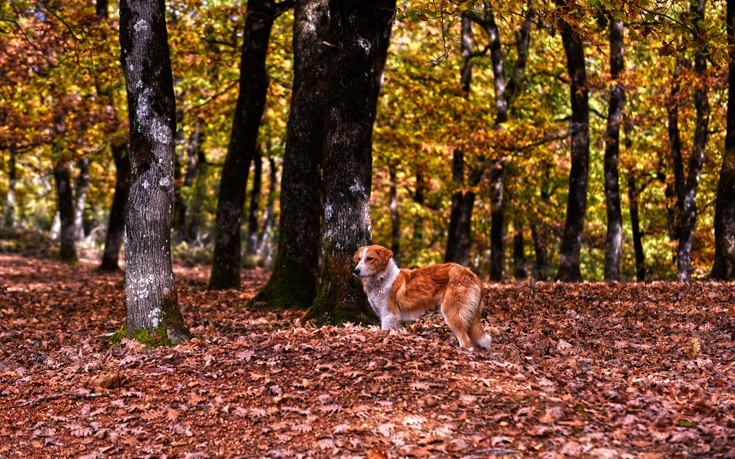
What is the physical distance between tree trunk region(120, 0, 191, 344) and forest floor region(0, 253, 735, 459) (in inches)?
23.6

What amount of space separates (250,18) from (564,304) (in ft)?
31.8

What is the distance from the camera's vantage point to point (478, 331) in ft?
27.3

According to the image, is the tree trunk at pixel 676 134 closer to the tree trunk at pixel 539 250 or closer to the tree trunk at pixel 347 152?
the tree trunk at pixel 539 250

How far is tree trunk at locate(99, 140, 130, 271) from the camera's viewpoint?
21.5 meters

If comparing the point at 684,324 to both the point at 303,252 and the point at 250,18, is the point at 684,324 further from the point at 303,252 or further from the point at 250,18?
the point at 250,18

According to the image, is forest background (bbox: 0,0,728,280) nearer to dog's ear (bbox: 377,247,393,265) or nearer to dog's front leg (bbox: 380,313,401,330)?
dog's ear (bbox: 377,247,393,265)

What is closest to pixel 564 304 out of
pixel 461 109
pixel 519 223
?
pixel 461 109

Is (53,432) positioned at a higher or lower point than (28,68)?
lower

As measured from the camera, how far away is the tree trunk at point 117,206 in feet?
70.6

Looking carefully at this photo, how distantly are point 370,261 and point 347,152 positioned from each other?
73.1 inches

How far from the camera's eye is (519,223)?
30312mm

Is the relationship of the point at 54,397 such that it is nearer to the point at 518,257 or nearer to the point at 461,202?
the point at 461,202

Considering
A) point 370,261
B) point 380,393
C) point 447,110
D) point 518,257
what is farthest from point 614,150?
point 380,393

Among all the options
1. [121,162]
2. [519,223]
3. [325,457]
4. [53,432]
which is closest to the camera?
[325,457]
